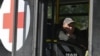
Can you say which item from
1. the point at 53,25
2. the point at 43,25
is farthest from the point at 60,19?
the point at 43,25

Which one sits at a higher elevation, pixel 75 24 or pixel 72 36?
pixel 75 24

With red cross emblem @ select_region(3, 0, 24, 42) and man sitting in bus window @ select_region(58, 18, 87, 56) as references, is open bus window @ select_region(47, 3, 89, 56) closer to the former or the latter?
man sitting in bus window @ select_region(58, 18, 87, 56)

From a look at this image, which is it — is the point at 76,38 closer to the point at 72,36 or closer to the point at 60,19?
the point at 72,36

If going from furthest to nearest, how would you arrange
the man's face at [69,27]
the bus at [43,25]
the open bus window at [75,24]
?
the man's face at [69,27] < the open bus window at [75,24] < the bus at [43,25]

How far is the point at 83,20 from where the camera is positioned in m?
5.08

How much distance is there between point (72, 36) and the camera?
204 inches

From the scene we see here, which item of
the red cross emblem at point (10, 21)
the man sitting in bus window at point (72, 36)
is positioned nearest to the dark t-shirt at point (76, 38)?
the man sitting in bus window at point (72, 36)

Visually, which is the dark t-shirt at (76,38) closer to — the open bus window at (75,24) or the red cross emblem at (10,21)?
the open bus window at (75,24)

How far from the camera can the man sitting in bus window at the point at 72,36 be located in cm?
510

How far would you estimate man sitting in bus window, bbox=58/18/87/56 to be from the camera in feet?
16.7

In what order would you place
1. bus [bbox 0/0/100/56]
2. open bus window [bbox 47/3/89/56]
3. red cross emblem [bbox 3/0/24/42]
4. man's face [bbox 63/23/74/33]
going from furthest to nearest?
1. red cross emblem [bbox 3/0/24/42]
2. man's face [bbox 63/23/74/33]
3. open bus window [bbox 47/3/89/56]
4. bus [bbox 0/0/100/56]

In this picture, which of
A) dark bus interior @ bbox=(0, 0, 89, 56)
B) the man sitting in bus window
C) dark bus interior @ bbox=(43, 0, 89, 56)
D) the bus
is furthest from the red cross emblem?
the man sitting in bus window

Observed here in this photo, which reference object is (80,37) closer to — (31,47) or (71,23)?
(71,23)

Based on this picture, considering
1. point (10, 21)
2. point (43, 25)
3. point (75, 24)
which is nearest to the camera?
point (75, 24)
